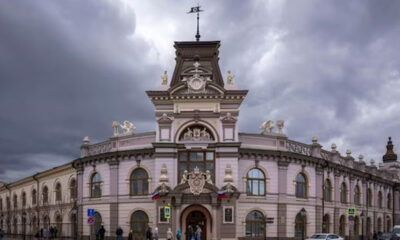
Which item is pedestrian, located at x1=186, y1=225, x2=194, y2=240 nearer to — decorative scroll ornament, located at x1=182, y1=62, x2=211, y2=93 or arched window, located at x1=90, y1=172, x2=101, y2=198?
arched window, located at x1=90, y1=172, x2=101, y2=198

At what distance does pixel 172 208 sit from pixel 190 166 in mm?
4188

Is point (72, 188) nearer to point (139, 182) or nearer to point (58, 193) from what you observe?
point (58, 193)

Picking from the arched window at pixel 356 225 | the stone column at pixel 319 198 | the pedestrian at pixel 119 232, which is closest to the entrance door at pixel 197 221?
the pedestrian at pixel 119 232

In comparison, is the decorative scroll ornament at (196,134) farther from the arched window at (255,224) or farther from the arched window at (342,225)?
the arched window at (342,225)

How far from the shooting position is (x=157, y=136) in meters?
49.4

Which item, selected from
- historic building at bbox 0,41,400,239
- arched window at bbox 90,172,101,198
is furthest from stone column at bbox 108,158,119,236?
arched window at bbox 90,172,101,198

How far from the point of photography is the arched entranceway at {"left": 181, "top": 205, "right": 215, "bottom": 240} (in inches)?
1896

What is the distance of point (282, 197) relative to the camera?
5178 cm

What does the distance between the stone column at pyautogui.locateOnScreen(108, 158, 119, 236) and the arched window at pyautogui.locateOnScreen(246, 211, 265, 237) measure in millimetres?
12610

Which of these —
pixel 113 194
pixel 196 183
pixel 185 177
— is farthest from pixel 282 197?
pixel 113 194

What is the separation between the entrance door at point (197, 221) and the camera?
4847 cm

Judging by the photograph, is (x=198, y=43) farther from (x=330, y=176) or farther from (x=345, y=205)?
(x=345, y=205)

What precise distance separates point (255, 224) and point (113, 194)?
1394cm

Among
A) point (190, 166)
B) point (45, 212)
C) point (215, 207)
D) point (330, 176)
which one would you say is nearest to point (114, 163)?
point (190, 166)
